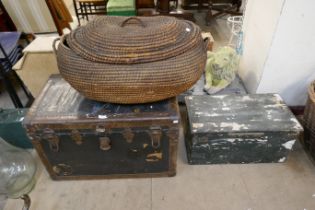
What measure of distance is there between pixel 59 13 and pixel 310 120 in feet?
7.45

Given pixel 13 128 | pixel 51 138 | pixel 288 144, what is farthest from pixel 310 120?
pixel 13 128

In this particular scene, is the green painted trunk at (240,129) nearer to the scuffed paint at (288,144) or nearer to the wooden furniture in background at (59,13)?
the scuffed paint at (288,144)

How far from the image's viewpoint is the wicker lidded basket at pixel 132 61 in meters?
0.91

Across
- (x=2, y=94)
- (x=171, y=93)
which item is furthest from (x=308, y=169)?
(x=2, y=94)

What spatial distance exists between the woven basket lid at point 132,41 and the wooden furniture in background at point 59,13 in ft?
4.37

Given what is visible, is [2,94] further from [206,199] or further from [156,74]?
[206,199]

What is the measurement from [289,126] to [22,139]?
5.14ft

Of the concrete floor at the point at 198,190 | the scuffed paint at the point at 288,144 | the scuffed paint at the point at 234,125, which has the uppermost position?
the scuffed paint at the point at 234,125

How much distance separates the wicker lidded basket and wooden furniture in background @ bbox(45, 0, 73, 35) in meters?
1.35

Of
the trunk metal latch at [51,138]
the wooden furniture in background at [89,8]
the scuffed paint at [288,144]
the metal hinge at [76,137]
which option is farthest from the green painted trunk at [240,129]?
the wooden furniture in background at [89,8]

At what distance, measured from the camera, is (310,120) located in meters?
1.30

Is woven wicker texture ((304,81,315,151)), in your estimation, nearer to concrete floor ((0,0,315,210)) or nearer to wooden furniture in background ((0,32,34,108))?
concrete floor ((0,0,315,210))

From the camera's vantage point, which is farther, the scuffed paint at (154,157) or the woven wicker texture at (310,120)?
the woven wicker texture at (310,120)

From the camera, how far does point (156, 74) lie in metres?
0.92
